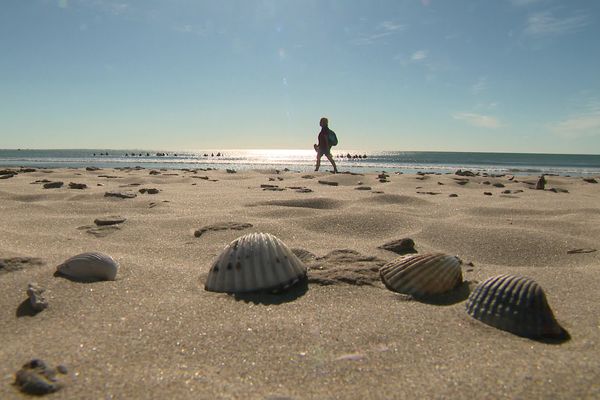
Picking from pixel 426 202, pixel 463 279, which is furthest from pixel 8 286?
pixel 426 202

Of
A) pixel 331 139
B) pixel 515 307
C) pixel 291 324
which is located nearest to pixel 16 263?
pixel 291 324

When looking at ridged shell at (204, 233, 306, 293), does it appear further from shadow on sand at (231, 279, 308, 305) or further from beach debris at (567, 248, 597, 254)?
beach debris at (567, 248, 597, 254)

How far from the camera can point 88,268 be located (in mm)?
1845

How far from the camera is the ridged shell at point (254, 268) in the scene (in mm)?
1793

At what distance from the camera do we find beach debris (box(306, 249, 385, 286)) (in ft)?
6.38

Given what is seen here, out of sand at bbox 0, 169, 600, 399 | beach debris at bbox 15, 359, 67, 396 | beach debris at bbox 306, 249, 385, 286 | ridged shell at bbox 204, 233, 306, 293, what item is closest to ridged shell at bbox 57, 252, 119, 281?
sand at bbox 0, 169, 600, 399

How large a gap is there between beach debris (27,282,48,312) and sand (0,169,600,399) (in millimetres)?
24

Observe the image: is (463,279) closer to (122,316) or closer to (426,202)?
(122,316)

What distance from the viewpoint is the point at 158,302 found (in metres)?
1.67

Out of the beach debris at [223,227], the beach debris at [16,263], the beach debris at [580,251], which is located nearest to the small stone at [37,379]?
the beach debris at [16,263]

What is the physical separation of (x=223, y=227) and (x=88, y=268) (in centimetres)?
114

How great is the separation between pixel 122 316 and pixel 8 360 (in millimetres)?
372

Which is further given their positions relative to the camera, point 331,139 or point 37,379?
point 331,139

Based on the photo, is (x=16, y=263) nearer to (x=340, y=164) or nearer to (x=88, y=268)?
(x=88, y=268)
